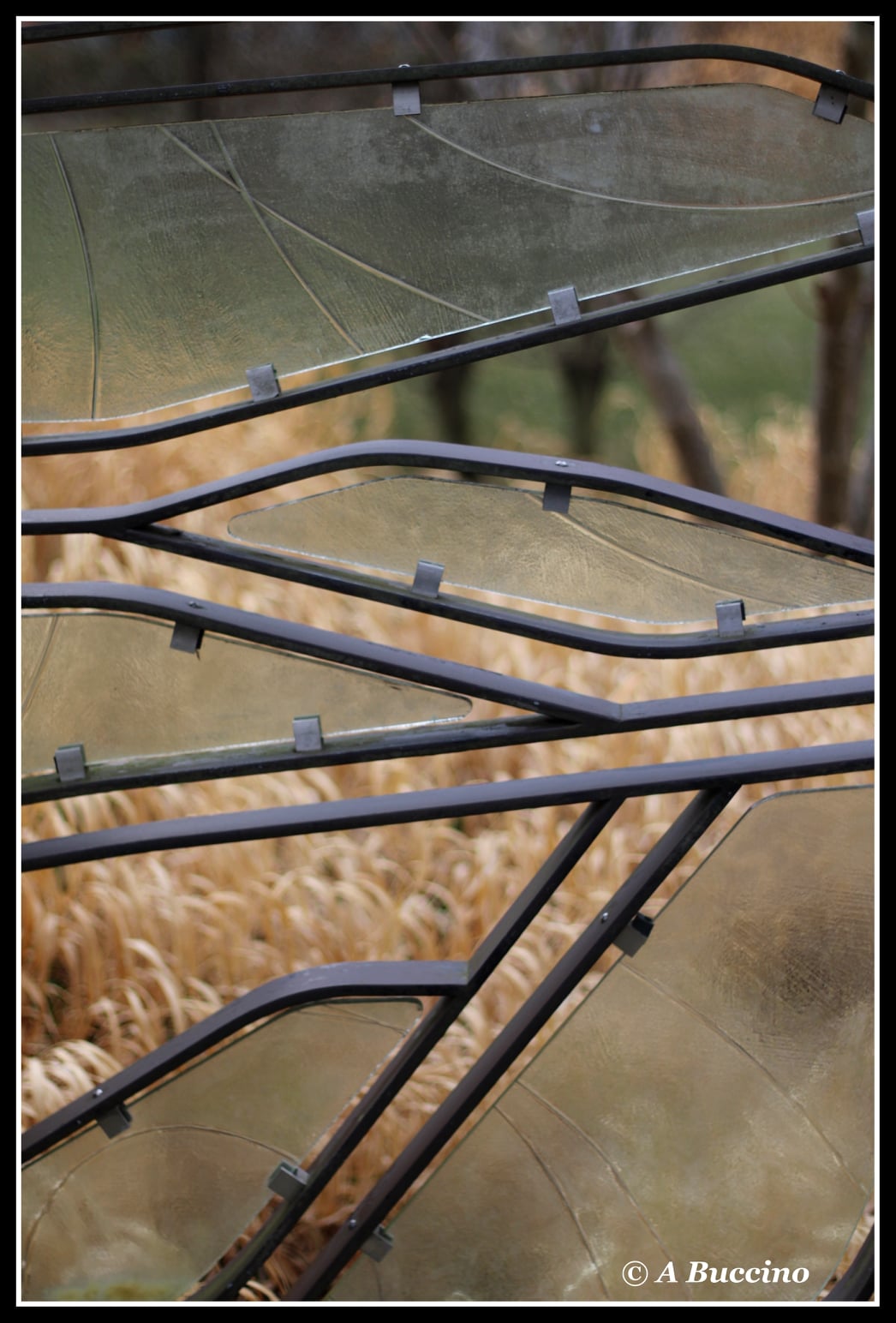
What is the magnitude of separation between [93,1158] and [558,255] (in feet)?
3.40

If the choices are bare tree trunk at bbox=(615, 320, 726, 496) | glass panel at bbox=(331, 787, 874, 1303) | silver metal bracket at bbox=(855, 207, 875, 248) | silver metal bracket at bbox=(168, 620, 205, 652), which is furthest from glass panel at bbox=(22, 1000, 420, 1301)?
bare tree trunk at bbox=(615, 320, 726, 496)

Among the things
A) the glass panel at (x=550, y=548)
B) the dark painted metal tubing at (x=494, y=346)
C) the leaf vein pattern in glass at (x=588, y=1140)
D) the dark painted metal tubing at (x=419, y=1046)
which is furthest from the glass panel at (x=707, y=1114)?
the dark painted metal tubing at (x=494, y=346)

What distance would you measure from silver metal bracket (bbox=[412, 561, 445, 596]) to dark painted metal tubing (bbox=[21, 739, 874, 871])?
0.19 metres

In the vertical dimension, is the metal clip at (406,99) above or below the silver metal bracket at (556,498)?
above

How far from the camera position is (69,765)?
1073 mm

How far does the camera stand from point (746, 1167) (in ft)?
3.89

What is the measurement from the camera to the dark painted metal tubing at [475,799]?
3.50ft

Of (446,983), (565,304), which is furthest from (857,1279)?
(565,304)

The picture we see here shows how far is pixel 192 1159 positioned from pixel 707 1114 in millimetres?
557

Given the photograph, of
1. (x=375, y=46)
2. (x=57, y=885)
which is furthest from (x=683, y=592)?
(x=57, y=885)

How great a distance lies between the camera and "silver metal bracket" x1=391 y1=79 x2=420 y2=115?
38.7 inches

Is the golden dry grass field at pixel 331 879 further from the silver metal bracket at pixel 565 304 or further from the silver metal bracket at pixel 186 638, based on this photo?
the silver metal bracket at pixel 565 304

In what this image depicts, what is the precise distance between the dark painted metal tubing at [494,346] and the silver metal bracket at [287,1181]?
764 mm

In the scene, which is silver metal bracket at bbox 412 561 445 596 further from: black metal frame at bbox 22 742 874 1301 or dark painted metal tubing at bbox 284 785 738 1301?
dark painted metal tubing at bbox 284 785 738 1301
